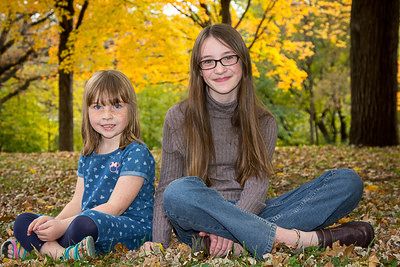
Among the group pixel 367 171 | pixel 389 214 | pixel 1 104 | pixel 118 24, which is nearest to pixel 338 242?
pixel 389 214

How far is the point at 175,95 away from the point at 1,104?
10241mm

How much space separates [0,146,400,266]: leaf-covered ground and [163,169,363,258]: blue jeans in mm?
135

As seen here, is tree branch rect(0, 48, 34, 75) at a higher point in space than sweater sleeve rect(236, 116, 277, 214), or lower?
higher

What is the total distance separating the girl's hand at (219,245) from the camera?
3850 mm

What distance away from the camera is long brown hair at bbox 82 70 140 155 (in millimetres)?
4508

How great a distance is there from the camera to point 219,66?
425 centimetres

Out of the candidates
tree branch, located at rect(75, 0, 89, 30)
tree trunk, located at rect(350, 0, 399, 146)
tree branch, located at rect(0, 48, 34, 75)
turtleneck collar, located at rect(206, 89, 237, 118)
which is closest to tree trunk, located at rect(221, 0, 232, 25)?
tree trunk, located at rect(350, 0, 399, 146)

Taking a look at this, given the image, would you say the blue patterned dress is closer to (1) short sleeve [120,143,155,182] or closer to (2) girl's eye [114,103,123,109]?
(1) short sleeve [120,143,155,182]

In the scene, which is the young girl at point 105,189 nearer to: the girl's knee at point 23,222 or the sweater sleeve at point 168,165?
the girl's knee at point 23,222

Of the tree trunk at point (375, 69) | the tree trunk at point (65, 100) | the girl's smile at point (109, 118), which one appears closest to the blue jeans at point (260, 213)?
the girl's smile at point (109, 118)

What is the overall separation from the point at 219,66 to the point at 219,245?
1241 millimetres

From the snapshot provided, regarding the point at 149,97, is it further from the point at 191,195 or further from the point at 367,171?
the point at 191,195

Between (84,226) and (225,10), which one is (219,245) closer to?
(84,226)

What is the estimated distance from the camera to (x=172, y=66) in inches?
684
